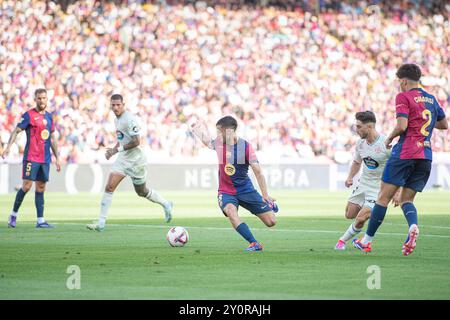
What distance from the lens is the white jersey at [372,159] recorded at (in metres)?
12.6

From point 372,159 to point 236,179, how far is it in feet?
6.19

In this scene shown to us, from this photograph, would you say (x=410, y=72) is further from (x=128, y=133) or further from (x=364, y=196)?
(x=128, y=133)

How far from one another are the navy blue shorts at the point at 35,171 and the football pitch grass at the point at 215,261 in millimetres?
919

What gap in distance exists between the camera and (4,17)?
33.4m

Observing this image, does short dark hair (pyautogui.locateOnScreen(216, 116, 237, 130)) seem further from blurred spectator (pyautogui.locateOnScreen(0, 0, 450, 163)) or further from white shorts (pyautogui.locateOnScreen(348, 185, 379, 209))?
blurred spectator (pyautogui.locateOnScreen(0, 0, 450, 163))

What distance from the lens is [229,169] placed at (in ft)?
40.2

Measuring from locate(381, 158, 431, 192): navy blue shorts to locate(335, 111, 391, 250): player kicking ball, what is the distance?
1140 mm

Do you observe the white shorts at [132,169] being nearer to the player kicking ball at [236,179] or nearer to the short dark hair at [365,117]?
the player kicking ball at [236,179]

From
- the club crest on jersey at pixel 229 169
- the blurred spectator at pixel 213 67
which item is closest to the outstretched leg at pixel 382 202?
the club crest on jersey at pixel 229 169

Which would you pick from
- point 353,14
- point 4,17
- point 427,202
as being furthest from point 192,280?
point 353,14

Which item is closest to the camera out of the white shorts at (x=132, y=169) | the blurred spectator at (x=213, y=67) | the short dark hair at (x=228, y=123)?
the short dark hair at (x=228, y=123)

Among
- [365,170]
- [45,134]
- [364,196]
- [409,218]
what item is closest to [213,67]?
[45,134]

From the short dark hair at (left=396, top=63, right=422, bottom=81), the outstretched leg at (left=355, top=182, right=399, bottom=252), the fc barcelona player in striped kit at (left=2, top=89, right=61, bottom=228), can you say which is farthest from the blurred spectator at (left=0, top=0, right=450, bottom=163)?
the short dark hair at (left=396, top=63, right=422, bottom=81)
